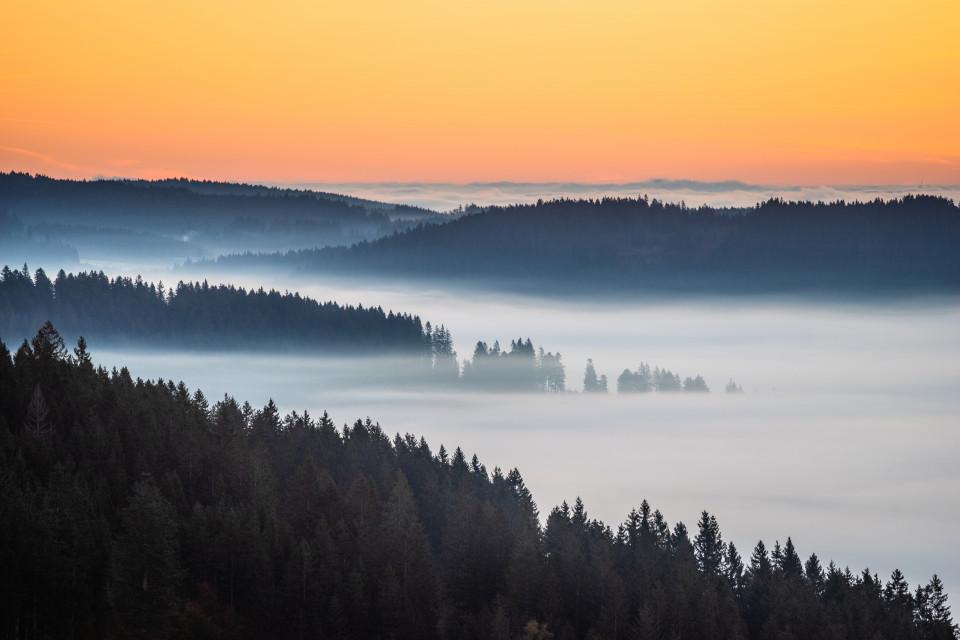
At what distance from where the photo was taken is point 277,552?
7119 cm

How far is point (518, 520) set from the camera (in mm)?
89625

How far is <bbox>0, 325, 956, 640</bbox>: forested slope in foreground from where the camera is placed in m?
60.6

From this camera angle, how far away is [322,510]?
266 ft

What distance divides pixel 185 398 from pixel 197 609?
119 feet

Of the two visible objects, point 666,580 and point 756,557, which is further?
point 756,557

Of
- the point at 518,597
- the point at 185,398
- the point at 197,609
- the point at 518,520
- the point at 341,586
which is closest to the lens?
the point at 197,609

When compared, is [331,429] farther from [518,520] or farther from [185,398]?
[518,520]

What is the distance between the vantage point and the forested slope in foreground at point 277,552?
199ft

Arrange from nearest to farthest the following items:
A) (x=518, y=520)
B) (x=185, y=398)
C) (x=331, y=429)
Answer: (x=518, y=520) → (x=185, y=398) → (x=331, y=429)

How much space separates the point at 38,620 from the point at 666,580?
49606 mm

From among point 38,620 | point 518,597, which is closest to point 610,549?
point 518,597

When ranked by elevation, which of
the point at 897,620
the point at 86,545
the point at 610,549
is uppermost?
the point at 86,545

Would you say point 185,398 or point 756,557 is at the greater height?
point 185,398

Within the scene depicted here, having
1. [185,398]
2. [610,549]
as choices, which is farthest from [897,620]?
[185,398]
